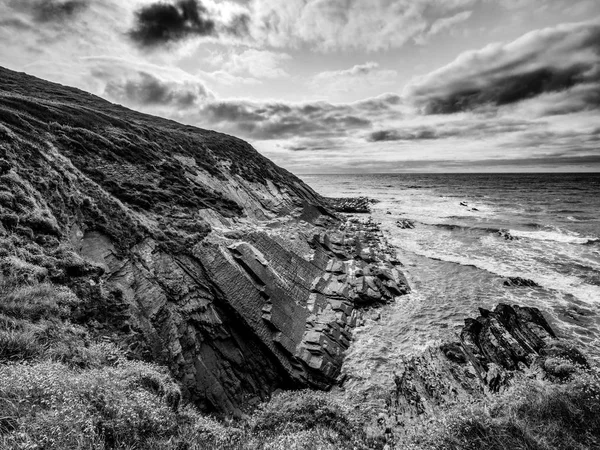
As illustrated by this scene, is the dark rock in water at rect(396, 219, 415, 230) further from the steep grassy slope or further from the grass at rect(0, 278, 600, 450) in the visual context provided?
the grass at rect(0, 278, 600, 450)

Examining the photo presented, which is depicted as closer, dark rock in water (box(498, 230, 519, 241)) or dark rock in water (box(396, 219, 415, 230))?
dark rock in water (box(498, 230, 519, 241))

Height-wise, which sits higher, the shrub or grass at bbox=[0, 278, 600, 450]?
the shrub

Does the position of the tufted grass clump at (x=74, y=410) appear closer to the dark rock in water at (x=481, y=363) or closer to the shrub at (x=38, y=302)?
the shrub at (x=38, y=302)

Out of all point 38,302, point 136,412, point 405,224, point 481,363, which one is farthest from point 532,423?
point 405,224

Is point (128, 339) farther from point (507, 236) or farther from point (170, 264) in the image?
point (507, 236)

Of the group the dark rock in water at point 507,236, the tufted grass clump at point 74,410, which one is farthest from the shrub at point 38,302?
the dark rock in water at point 507,236

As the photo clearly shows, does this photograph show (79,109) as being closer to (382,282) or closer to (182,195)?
(182,195)

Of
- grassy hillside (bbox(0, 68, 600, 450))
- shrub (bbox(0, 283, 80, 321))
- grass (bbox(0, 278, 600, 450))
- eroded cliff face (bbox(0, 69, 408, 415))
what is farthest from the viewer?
eroded cliff face (bbox(0, 69, 408, 415))

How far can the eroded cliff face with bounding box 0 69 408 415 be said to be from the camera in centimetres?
1116

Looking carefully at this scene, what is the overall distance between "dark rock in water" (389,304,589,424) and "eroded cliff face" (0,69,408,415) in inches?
149

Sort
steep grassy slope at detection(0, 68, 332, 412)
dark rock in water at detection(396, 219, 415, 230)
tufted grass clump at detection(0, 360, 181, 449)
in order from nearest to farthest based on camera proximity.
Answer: tufted grass clump at detection(0, 360, 181, 449) < steep grassy slope at detection(0, 68, 332, 412) < dark rock in water at detection(396, 219, 415, 230)

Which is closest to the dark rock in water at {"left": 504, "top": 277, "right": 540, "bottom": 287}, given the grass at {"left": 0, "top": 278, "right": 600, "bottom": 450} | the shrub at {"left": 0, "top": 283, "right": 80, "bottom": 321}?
the grass at {"left": 0, "top": 278, "right": 600, "bottom": 450}

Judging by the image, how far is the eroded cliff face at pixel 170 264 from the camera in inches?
439

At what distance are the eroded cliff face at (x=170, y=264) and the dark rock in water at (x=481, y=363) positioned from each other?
3.78 meters
